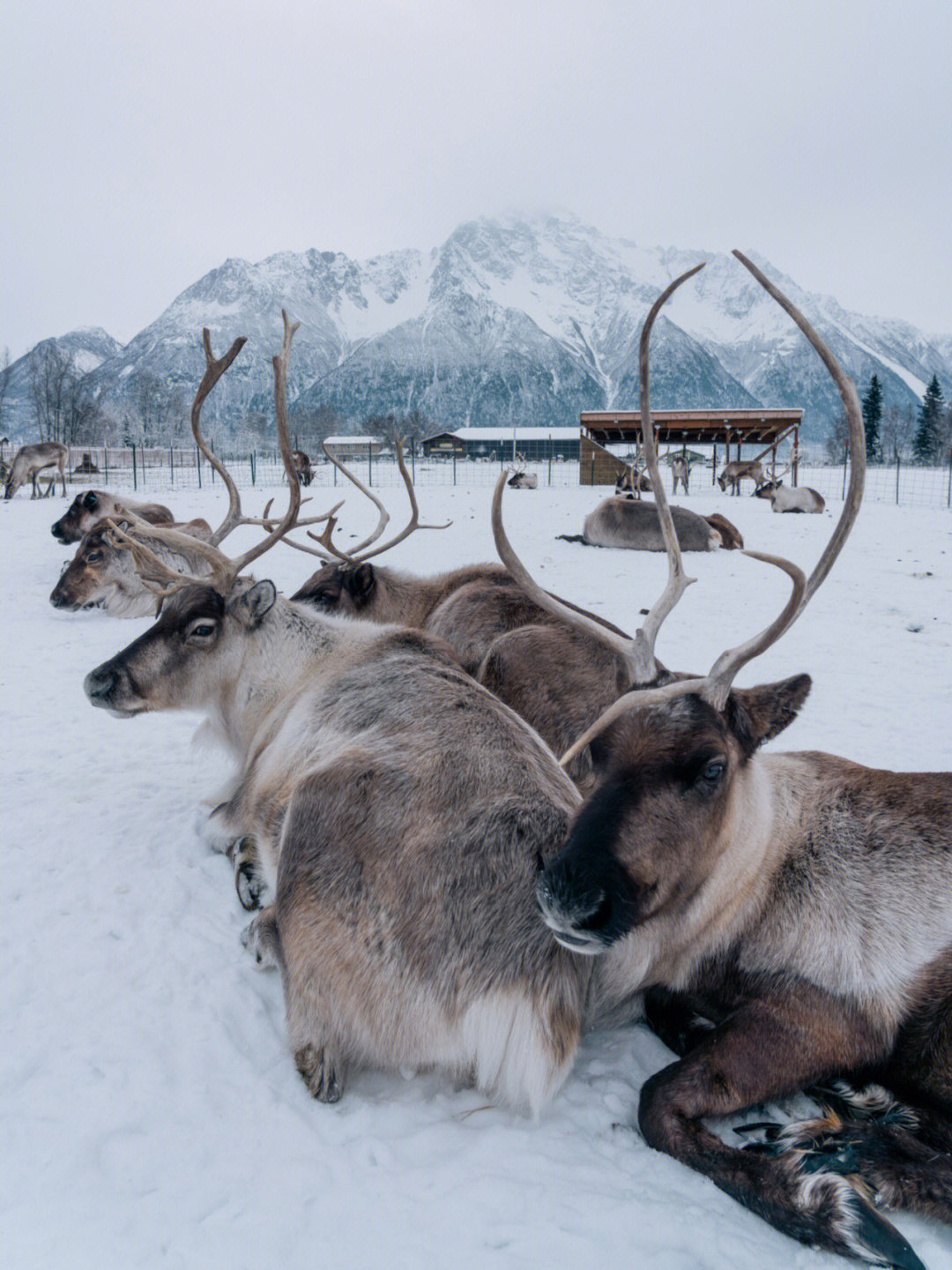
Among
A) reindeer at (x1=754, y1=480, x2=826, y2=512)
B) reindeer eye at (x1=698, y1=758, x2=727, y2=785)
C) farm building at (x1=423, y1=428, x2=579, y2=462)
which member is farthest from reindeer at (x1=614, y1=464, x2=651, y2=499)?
farm building at (x1=423, y1=428, x2=579, y2=462)

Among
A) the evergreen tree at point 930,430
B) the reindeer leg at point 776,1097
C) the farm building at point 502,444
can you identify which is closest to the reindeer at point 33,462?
the reindeer leg at point 776,1097

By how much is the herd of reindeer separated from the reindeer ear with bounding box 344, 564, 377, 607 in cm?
Result: 287

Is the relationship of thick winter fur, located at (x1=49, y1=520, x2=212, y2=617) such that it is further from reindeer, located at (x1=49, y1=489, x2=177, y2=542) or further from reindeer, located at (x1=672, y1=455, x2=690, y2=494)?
reindeer, located at (x1=672, y1=455, x2=690, y2=494)

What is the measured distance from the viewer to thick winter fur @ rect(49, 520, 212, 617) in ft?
29.3

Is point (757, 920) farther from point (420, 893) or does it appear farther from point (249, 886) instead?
point (249, 886)

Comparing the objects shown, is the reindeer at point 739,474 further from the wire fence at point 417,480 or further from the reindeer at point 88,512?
the reindeer at point 88,512

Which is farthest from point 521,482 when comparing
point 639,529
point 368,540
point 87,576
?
point 368,540

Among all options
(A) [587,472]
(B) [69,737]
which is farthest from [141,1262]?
(A) [587,472]

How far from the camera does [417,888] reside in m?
2.32

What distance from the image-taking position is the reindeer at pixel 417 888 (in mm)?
2213

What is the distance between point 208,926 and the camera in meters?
3.16

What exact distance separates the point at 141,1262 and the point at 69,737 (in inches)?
163

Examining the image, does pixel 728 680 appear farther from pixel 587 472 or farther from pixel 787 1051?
pixel 587 472

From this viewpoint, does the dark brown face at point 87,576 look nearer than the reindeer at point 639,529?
Yes
